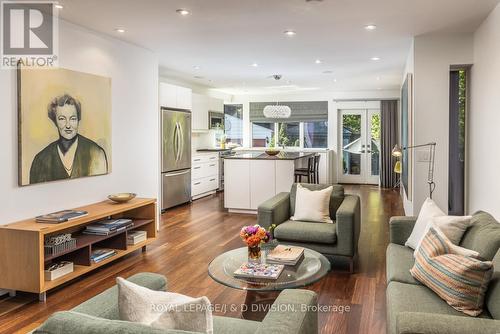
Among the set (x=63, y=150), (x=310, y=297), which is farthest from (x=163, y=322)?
(x=63, y=150)

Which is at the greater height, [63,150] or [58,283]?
[63,150]

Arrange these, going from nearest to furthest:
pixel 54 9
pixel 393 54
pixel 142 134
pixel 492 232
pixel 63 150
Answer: pixel 492 232
pixel 54 9
pixel 63 150
pixel 142 134
pixel 393 54

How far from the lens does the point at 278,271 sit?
2.80m

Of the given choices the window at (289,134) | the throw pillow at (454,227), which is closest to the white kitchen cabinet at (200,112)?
the window at (289,134)

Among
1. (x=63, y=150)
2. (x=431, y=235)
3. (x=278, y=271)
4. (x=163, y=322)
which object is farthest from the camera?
(x=63, y=150)

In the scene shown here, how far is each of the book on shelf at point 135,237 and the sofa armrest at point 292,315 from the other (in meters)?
3.01

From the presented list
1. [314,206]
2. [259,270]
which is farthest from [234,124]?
[259,270]

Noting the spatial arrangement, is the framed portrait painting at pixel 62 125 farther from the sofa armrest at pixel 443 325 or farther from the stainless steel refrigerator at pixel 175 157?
the sofa armrest at pixel 443 325

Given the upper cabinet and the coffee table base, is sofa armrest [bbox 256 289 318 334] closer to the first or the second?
the coffee table base

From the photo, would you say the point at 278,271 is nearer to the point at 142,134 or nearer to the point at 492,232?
the point at 492,232

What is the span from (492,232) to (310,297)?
4.15 ft

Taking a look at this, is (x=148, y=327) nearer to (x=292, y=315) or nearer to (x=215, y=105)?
(x=292, y=315)

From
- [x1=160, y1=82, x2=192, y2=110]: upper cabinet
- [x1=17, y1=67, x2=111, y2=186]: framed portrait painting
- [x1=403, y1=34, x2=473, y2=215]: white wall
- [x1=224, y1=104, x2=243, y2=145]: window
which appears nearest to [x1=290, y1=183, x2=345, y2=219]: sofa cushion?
[x1=403, y1=34, x2=473, y2=215]: white wall

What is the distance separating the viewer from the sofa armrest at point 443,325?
1.66 m
